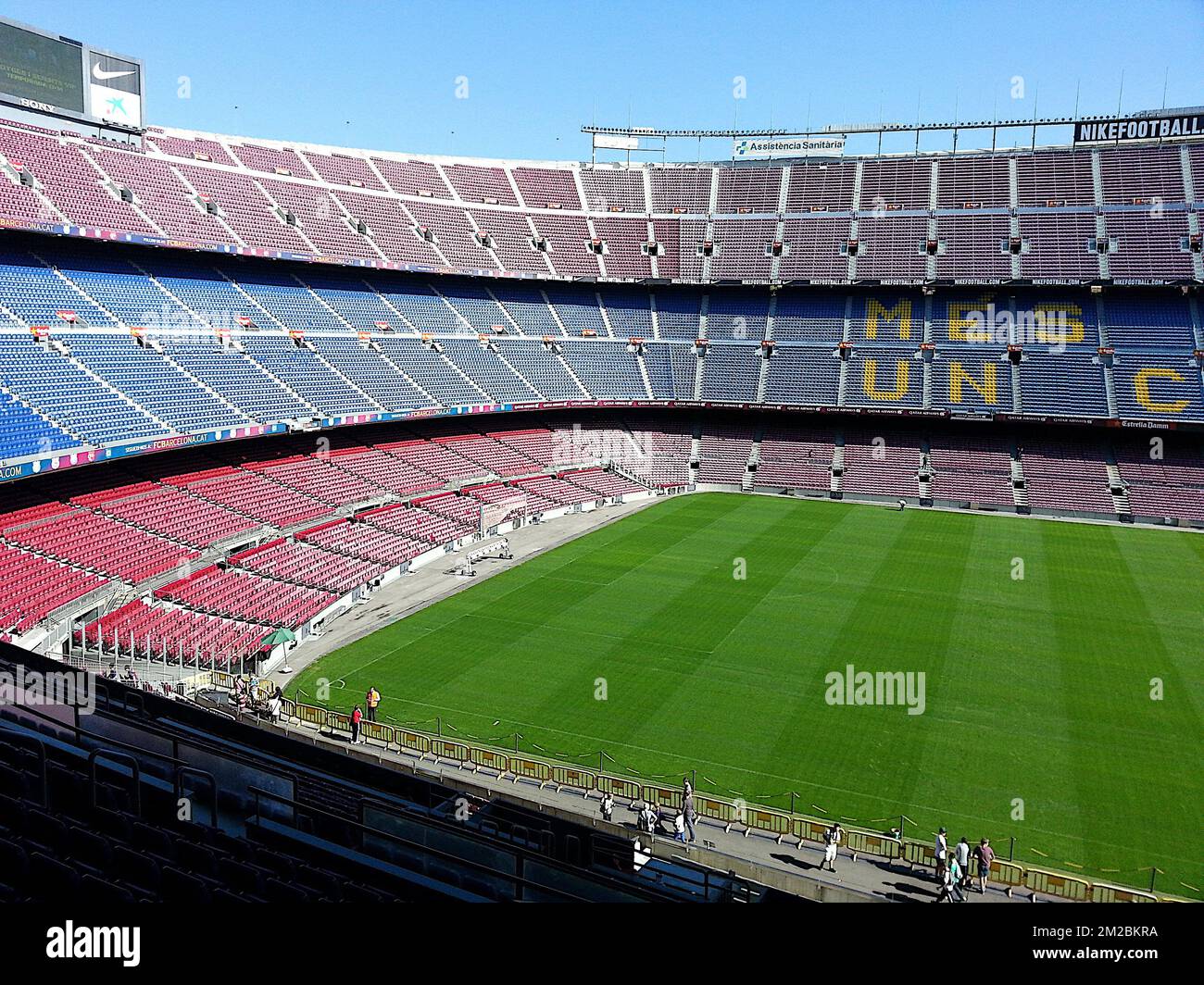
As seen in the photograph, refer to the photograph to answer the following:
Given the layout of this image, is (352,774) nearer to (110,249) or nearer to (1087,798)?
(1087,798)

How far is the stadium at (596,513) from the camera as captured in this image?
12930mm

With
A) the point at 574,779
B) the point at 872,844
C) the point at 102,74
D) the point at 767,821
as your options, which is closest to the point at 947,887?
the point at 872,844

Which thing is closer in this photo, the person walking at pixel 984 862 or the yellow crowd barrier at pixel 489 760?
the person walking at pixel 984 862

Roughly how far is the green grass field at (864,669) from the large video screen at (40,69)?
34894mm

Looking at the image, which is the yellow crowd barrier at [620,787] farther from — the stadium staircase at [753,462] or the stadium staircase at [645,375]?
the stadium staircase at [645,375]

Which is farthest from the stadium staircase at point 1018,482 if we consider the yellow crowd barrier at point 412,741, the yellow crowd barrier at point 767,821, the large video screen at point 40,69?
the large video screen at point 40,69

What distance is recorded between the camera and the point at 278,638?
2808cm

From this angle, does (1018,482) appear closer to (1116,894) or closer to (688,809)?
(1116,894)

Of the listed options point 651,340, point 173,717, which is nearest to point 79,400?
point 173,717

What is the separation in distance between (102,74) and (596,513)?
121ft

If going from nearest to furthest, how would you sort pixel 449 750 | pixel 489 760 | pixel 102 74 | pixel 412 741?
1. pixel 489 760
2. pixel 449 750
3. pixel 412 741
4. pixel 102 74

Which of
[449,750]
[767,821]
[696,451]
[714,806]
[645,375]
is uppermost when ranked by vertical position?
[645,375]

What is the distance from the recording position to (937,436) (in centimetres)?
6166
